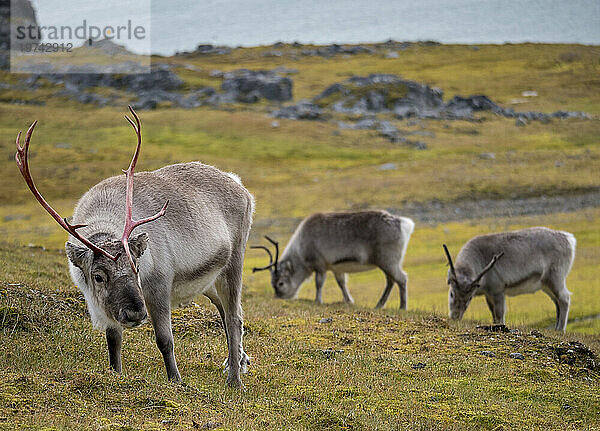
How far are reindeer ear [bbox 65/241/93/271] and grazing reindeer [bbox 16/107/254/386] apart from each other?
0.01 m

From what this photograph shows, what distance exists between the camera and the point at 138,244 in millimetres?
7777

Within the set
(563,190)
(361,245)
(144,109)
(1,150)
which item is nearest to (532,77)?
(144,109)

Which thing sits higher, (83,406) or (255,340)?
(83,406)

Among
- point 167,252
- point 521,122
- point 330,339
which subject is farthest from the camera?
point 521,122

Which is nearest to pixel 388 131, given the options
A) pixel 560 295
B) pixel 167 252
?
pixel 560 295

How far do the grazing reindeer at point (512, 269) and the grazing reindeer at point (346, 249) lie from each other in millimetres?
2610

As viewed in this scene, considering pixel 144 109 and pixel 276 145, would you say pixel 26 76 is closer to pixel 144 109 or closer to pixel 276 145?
pixel 144 109

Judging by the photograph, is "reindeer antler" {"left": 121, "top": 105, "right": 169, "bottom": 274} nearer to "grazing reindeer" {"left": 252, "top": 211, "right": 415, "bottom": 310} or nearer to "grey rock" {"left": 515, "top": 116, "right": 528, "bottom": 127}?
"grazing reindeer" {"left": 252, "top": 211, "right": 415, "bottom": 310}

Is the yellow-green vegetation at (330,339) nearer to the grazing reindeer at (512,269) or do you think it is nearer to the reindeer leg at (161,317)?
the reindeer leg at (161,317)

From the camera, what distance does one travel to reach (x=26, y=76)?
156 meters

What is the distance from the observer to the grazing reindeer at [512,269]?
19344 millimetres

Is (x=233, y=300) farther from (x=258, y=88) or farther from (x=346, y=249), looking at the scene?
(x=258, y=88)

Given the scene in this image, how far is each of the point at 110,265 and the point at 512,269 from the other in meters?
14.7

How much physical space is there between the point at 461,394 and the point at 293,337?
4404mm
